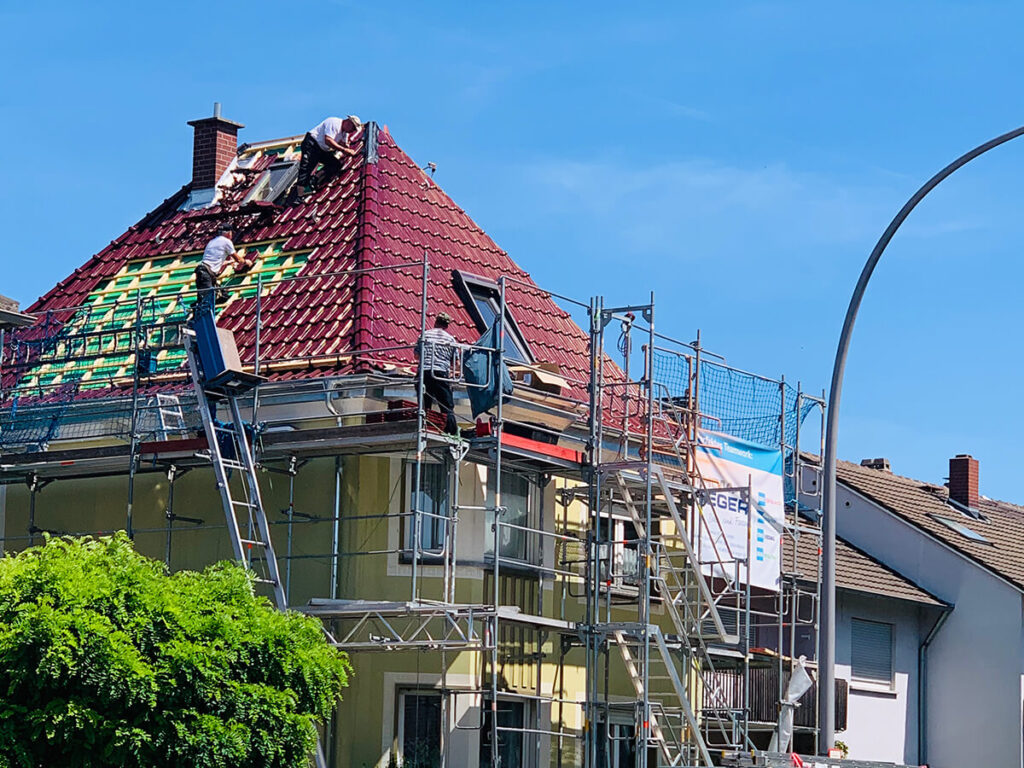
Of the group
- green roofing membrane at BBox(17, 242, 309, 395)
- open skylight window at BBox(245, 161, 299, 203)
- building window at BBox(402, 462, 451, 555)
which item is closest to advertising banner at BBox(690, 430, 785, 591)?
building window at BBox(402, 462, 451, 555)

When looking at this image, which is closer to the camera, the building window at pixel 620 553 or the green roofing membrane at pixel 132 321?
the green roofing membrane at pixel 132 321

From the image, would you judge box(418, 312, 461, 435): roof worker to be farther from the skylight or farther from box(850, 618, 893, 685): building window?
the skylight

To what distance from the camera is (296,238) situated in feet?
80.6

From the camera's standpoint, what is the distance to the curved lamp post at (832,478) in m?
17.6

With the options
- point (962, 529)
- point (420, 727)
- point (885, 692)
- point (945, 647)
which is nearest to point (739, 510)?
point (420, 727)

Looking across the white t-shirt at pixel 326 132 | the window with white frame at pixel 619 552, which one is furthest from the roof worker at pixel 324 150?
the window with white frame at pixel 619 552

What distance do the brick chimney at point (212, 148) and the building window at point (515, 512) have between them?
7.86 meters

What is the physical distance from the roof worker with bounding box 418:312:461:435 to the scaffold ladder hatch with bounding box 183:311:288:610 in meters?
1.98

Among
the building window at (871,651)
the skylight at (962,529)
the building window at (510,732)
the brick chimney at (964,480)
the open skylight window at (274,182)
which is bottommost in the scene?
the building window at (510,732)

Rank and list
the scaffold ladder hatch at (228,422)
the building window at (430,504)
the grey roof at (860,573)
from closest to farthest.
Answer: the scaffold ladder hatch at (228,422)
the building window at (430,504)
the grey roof at (860,573)

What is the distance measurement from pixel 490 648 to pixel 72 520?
717cm

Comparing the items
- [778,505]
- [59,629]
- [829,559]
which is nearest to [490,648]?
[829,559]

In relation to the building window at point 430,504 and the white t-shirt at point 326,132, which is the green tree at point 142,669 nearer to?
the building window at point 430,504

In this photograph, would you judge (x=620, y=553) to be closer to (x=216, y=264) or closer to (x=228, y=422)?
(x=228, y=422)
